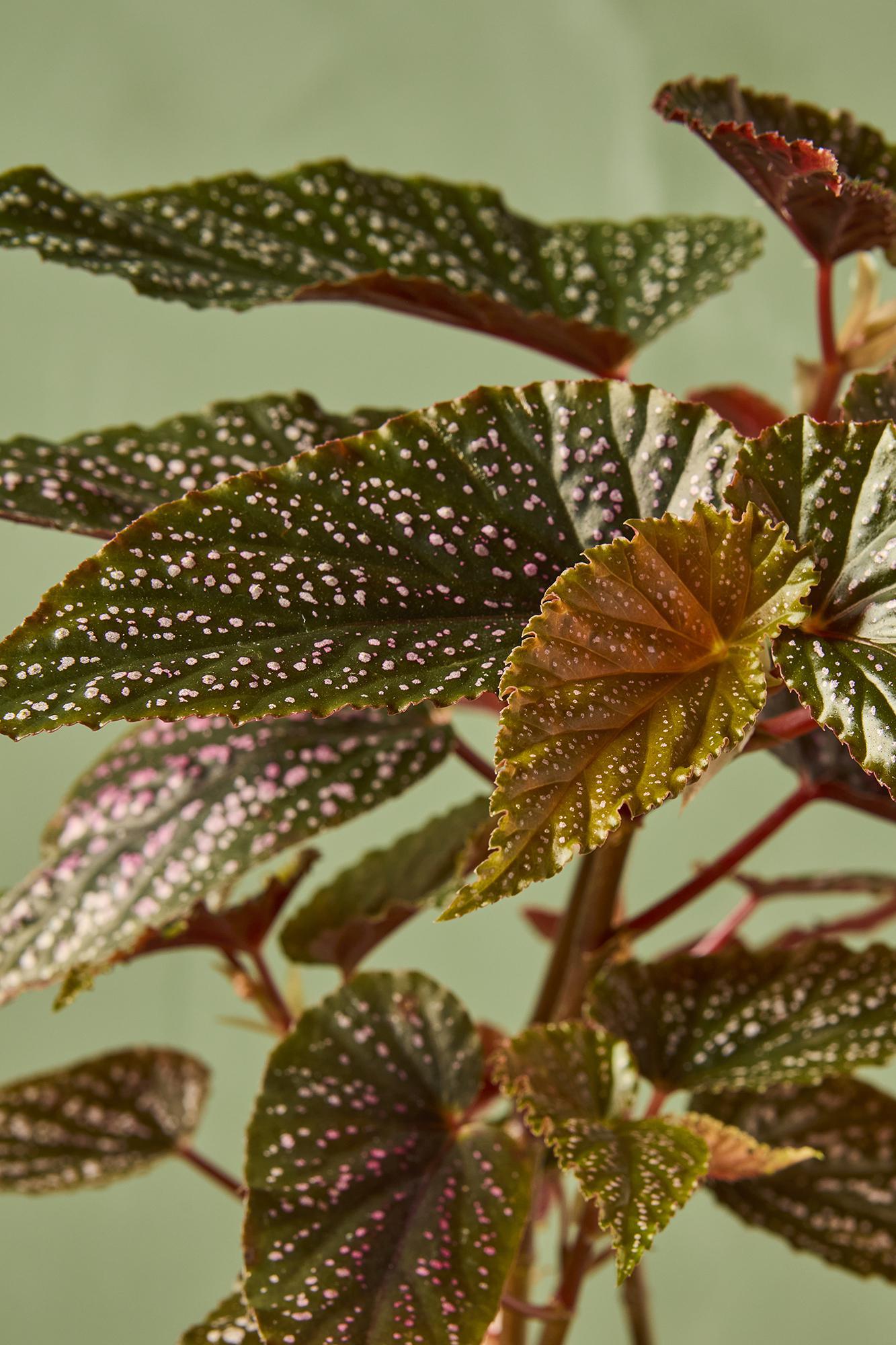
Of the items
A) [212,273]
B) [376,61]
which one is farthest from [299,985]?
[376,61]

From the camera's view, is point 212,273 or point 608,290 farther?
point 608,290

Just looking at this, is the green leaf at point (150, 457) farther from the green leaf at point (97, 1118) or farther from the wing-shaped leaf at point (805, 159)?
the green leaf at point (97, 1118)

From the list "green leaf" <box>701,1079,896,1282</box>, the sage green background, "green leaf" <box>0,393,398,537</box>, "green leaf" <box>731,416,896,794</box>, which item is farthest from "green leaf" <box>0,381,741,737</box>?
the sage green background

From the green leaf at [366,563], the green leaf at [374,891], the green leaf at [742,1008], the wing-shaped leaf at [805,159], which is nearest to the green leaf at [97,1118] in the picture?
the green leaf at [374,891]

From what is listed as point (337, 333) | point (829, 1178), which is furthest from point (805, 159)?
point (337, 333)

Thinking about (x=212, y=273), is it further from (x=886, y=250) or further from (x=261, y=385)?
(x=261, y=385)

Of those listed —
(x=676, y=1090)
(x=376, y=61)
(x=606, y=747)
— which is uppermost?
(x=376, y=61)

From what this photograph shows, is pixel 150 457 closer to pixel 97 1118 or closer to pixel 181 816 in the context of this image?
pixel 181 816
